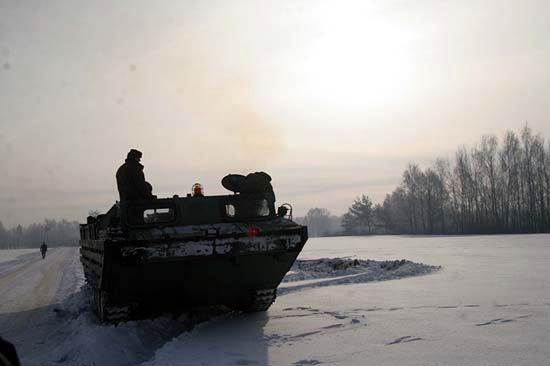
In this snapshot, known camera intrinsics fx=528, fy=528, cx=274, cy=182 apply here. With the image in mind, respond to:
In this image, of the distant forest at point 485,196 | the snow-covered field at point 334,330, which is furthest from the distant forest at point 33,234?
the snow-covered field at point 334,330

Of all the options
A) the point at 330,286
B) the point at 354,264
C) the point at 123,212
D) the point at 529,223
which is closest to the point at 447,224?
the point at 529,223

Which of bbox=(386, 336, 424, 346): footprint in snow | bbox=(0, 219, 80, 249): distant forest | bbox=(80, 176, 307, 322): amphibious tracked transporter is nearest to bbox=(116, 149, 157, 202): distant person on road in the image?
bbox=(80, 176, 307, 322): amphibious tracked transporter

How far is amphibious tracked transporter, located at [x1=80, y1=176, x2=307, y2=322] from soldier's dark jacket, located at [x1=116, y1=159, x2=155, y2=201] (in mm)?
228

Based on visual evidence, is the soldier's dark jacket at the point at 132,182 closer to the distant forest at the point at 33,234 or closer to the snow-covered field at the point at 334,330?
the snow-covered field at the point at 334,330

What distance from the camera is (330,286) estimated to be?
11.5 meters

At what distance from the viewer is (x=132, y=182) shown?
25.9 feet

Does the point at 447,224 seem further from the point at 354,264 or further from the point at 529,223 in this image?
the point at 354,264

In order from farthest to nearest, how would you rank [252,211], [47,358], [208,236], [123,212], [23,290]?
[23,290] → [252,211] → [123,212] → [208,236] → [47,358]

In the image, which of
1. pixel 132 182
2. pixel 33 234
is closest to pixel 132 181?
pixel 132 182

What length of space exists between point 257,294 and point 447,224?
70652 millimetres

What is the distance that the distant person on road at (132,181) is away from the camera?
7855 millimetres

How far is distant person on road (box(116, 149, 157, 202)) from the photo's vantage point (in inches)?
309

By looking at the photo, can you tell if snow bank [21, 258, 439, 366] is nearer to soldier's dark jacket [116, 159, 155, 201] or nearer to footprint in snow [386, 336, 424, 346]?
footprint in snow [386, 336, 424, 346]

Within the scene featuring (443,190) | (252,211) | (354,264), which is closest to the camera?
(252,211)
